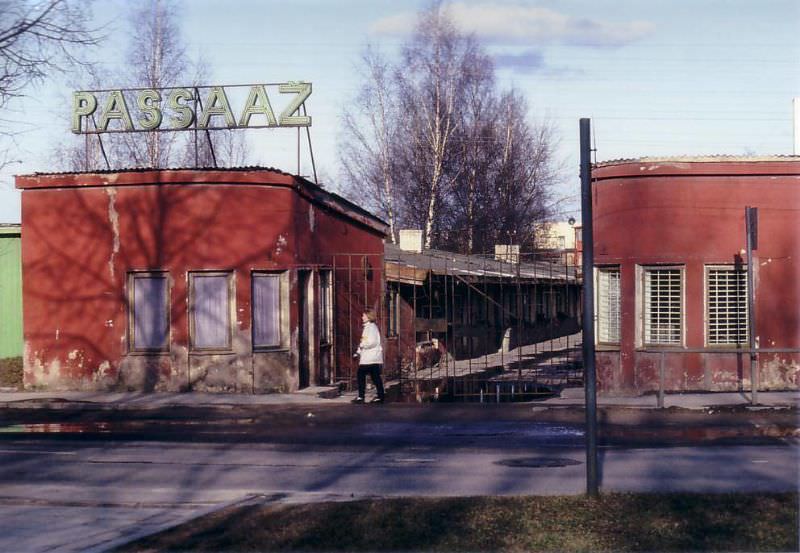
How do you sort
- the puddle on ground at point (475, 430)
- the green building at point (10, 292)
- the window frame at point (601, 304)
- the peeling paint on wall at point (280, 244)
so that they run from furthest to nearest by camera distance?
the green building at point (10, 292) < the peeling paint on wall at point (280, 244) < the window frame at point (601, 304) < the puddle on ground at point (475, 430)

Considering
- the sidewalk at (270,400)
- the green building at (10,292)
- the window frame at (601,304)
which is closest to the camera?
the sidewalk at (270,400)

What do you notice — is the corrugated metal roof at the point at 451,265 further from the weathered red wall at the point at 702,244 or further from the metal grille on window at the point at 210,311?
the metal grille on window at the point at 210,311

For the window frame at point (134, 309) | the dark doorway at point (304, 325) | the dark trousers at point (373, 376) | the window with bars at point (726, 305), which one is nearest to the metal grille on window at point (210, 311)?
the window frame at point (134, 309)

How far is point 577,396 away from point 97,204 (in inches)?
422

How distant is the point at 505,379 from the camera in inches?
1062

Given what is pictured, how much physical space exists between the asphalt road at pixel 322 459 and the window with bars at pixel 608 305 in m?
2.83

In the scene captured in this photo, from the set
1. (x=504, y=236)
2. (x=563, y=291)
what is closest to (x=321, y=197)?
(x=504, y=236)

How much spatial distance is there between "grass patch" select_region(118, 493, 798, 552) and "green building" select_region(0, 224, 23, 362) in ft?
61.5

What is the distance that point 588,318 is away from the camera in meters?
9.85

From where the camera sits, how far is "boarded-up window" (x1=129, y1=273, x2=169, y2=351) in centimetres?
2164

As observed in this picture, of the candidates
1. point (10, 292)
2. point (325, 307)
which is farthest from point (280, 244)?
point (10, 292)

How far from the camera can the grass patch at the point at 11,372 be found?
2339 centimetres

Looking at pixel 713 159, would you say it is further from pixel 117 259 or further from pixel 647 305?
pixel 117 259

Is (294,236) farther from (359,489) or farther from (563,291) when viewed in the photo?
(563,291)
